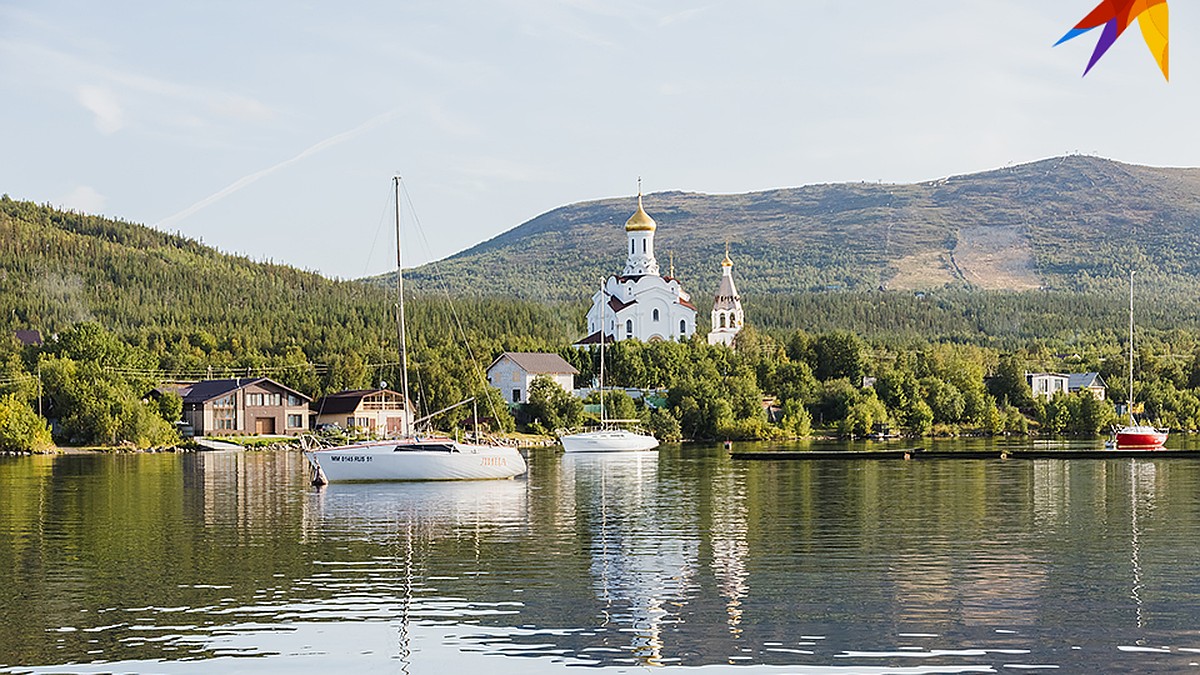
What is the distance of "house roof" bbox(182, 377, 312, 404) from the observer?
98.0 m

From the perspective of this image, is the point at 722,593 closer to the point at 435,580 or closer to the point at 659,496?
the point at 435,580

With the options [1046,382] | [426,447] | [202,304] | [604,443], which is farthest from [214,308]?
[426,447]

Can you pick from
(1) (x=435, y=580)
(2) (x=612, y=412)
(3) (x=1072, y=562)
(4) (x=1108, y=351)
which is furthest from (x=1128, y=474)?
(4) (x=1108, y=351)

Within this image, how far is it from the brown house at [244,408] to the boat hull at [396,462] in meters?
51.8

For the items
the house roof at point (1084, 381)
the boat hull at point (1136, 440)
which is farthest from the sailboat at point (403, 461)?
the house roof at point (1084, 381)

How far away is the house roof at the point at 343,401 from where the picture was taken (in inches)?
4031

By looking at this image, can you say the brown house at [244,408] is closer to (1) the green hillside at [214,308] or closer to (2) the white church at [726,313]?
(1) the green hillside at [214,308]

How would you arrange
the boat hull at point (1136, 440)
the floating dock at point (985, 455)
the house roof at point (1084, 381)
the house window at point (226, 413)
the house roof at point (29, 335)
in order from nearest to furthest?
the floating dock at point (985, 455), the boat hull at point (1136, 440), the house window at point (226, 413), the house roof at point (1084, 381), the house roof at point (29, 335)

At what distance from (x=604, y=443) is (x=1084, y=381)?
6519cm

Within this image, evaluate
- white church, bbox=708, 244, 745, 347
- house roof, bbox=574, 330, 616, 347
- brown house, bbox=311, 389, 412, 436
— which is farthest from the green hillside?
white church, bbox=708, 244, 745, 347

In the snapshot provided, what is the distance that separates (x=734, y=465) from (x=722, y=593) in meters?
40.4

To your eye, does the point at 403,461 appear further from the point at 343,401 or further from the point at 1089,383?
the point at 1089,383

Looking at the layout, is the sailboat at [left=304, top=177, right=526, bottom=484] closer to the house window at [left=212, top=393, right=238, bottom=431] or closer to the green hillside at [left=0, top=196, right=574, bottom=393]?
the house window at [left=212, top=393, right=238, bottom=431]

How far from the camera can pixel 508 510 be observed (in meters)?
37.1
